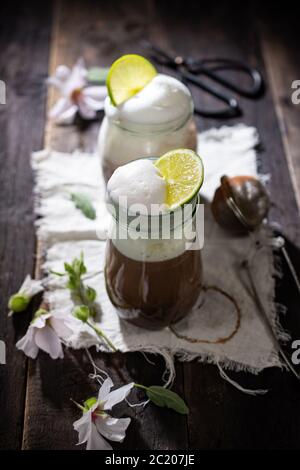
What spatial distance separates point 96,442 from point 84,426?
0.09ft

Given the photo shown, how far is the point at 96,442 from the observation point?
32.3 inches

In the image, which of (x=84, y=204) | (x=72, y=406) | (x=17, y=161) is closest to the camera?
(x=72, y=406)

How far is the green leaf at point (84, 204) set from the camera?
112cm

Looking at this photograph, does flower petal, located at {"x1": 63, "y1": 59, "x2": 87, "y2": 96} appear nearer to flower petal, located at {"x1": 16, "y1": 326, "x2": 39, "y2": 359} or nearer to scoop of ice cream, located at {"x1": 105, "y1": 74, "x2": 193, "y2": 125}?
scoop of ice cream, located at {"x1": 105, "y1": 74, "x2": 193, "y2": 125}

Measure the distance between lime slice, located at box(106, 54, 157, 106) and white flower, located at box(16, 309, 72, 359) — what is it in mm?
363

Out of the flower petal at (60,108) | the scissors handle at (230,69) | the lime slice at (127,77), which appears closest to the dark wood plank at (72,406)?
the lime slice at (127,77)

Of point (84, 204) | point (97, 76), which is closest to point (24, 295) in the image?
point (84, 204)

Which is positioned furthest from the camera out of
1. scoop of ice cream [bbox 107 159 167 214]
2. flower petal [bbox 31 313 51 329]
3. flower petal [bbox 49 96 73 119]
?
flower petal [bbox 49 96 73 119]

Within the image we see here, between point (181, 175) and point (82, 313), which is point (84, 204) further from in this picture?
point (181, 175)

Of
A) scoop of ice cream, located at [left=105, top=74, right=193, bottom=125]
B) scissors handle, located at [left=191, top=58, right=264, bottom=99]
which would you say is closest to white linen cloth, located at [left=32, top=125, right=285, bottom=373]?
scissors handle, located at [left=191, top=58, right=264, bottom=99]

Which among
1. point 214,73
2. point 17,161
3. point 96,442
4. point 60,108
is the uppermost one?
point 214,73

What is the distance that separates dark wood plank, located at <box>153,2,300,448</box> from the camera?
854mm
